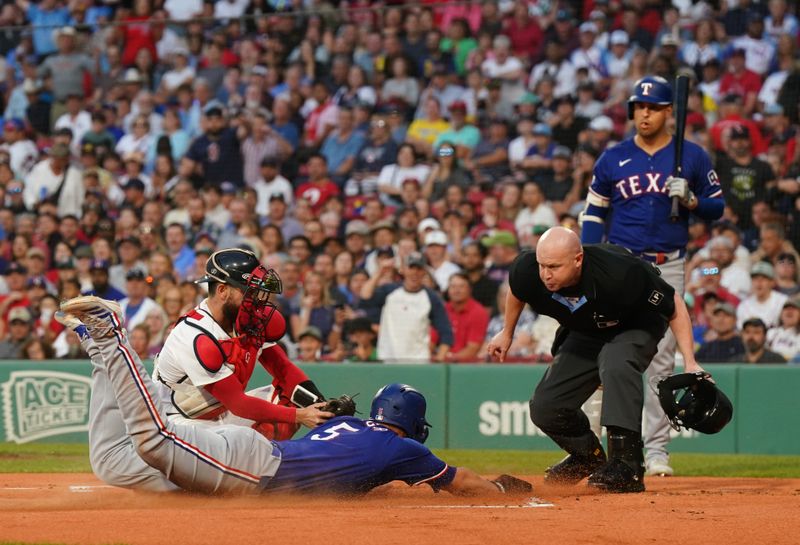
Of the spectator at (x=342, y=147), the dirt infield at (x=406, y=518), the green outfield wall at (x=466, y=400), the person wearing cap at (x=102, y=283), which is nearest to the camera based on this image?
the dirt infield at (x=406, y=518)

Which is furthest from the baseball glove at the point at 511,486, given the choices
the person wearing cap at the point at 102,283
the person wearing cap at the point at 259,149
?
the person wearing cap at the point at 259,149

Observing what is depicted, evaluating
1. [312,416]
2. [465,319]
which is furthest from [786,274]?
[312,416]

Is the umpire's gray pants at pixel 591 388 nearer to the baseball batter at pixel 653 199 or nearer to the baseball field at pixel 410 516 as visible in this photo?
the baseball field at pixel 410 516

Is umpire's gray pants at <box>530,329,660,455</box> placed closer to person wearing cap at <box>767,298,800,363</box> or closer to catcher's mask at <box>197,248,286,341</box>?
catcher's mask at <box>197,248,286,341</box>

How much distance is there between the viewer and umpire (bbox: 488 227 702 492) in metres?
7.44

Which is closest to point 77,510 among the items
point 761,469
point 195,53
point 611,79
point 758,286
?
point 761,469

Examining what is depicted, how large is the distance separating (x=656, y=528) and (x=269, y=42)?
12.9 meters

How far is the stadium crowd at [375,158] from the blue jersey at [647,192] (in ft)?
12.2

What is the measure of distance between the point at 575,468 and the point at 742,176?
21.9 feet

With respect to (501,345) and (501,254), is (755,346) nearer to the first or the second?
(501,254)

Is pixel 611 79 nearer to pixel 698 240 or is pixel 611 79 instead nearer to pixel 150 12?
pixel 698 240

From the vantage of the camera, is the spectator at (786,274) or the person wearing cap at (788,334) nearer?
the person wearing cap at (788,334)

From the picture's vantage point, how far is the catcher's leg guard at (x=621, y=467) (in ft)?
24.6

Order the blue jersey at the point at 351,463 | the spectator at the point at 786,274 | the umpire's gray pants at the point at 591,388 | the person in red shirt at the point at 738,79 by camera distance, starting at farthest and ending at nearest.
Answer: the person in red shirt at the point at 738,79 → the spectator at the point at 786,274 → the umpire's gray pants at the point at 591,388 → the blue jersey at the point at 351,463
